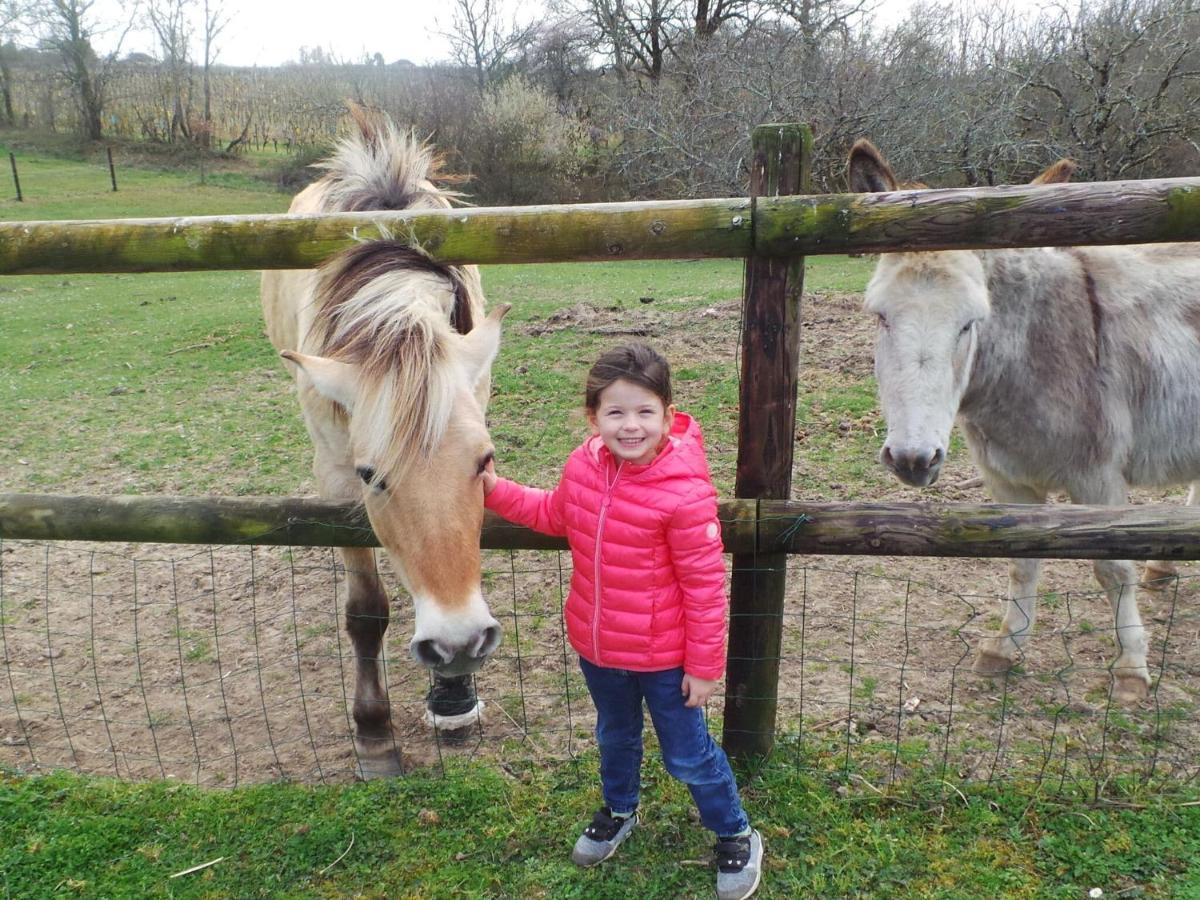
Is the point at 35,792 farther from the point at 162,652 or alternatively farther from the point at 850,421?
the point at 850,421

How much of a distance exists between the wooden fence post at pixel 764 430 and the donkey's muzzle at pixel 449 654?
0.96 metres

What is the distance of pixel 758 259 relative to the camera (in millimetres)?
2299

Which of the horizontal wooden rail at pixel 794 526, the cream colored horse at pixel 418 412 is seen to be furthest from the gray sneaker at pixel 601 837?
the horizontal wooden rail at pixel 794 526

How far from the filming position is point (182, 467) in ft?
20.1

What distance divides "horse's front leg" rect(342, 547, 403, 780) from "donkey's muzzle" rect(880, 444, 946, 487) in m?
2.14

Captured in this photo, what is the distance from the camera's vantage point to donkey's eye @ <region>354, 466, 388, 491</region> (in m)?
2.25

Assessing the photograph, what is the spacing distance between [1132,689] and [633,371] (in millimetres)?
2768

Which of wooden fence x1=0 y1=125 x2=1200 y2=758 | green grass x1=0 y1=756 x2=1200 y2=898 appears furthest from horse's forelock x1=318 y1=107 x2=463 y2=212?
green grass x1=0 y1=756 x2=1200 y2=898

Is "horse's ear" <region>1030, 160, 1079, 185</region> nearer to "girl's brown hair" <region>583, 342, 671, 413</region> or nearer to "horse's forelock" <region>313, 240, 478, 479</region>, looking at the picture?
"girl's brown hair" <region>583, 342, 671, 413</region>

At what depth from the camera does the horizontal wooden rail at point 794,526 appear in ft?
7.82

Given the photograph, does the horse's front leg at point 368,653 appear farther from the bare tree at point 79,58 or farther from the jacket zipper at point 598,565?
the bare tree at point 79,58

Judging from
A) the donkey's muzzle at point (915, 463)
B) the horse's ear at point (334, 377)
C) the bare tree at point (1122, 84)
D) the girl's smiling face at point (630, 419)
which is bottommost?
the donkey's muzzle at point (915, 463)

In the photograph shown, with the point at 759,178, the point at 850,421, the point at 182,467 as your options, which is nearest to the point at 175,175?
A: the point at 182,467

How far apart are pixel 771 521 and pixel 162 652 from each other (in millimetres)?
3300
